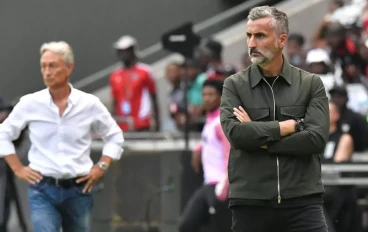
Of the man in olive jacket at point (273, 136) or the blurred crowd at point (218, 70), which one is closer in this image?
the man in olive jacket at point (273, 136)

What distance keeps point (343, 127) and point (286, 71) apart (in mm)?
5023

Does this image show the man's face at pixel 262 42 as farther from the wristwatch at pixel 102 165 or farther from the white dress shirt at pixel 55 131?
the wristwatch at pixel 102 165

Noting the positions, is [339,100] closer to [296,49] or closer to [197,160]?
[197,160]

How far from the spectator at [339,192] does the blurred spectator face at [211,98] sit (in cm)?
124

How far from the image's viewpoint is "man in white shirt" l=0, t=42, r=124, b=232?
9.15m

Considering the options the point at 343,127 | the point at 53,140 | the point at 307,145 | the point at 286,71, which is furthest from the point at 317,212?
the point at 343,127

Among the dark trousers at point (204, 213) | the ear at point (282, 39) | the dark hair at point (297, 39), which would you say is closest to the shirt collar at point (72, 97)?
the ear at point (282, 39)

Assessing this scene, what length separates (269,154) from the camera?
23.8ft

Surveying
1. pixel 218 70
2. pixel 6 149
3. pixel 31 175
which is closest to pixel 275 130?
pixel 31 175

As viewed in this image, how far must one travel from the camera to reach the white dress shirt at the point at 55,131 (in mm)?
9156

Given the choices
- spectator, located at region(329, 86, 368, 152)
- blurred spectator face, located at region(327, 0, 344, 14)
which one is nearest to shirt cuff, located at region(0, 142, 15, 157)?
spectator, located at region(329, 86, 368, 152)

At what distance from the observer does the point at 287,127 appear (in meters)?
7.29

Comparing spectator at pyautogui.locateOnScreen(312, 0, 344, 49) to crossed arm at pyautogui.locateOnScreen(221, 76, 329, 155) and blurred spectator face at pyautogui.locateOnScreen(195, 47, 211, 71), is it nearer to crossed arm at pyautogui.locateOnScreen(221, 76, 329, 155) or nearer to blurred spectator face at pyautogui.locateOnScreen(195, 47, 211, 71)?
blurred spectator face at pyautogui.locateOnScreen(195, 47, 211, 71)

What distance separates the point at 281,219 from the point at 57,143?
2517 millimetres
